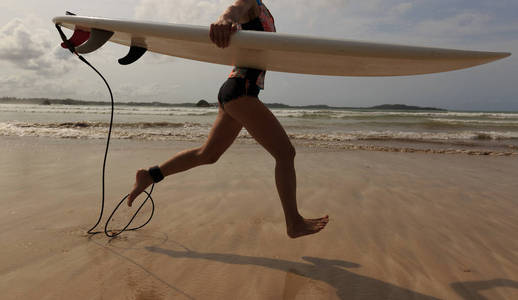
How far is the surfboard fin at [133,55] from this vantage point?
1.82 meters

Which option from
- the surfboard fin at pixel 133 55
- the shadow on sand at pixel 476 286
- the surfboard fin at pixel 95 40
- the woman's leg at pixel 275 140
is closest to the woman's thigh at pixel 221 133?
the woman's leg at pixel 275 140

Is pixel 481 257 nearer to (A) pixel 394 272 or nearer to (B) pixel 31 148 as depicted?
(A) pixel 394 272

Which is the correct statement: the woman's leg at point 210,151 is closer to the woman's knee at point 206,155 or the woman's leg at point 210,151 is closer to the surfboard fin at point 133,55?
the woman's knee at point 206,155

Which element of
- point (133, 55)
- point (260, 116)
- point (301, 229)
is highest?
point (133, 55)

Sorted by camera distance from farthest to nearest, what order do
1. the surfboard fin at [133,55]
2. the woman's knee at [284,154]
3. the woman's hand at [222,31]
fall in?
the surfboard fin at [133,55] < the woman's knee at [284,154] < the woman's hand at [222,31]

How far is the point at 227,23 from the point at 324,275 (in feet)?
4.50

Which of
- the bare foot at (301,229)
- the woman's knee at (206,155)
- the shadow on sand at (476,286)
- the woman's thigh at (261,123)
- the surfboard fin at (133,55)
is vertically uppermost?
the surfboard fin at (133,55)

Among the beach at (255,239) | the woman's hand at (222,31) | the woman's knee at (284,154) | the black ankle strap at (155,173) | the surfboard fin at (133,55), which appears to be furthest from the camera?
the black ankle strap at (155,173)

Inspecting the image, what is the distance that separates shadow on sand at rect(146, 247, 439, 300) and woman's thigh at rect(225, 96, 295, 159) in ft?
2.04

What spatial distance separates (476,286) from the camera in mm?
1580

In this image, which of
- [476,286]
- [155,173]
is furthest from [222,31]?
[476,286]

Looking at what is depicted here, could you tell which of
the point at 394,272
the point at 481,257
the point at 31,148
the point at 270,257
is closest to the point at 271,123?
the point at 270,257

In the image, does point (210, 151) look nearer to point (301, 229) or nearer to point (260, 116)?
point (260, 116)

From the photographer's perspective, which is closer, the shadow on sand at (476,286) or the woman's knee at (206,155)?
the shadow on sand at (476,286)
